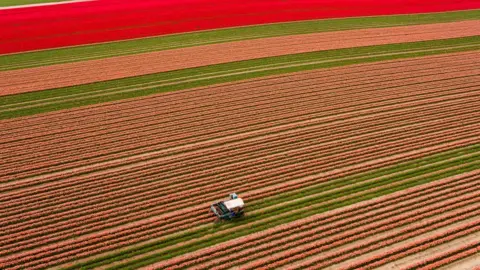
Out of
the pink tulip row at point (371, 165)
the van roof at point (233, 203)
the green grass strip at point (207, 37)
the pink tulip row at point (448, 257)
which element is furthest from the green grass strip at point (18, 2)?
the pink tulip row at point (448, 257)

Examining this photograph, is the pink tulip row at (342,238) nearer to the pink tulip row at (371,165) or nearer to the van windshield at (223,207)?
the van windshield at (223,207)

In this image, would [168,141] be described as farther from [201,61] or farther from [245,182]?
[201,61]

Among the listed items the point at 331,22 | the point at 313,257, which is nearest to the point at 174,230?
the point at 313,257

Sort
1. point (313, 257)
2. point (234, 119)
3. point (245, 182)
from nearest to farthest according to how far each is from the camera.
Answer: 1. point (313, 257)
2. point (245, 182)
3. point (234, 119)

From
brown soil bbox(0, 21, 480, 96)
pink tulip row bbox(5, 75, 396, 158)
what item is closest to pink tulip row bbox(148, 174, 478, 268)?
pink tulip row bbox(5, 75, 396, 158)

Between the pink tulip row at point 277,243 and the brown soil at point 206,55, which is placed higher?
the brown soil at point 206,55

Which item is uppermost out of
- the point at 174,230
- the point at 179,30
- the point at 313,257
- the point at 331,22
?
the point at 179,30
